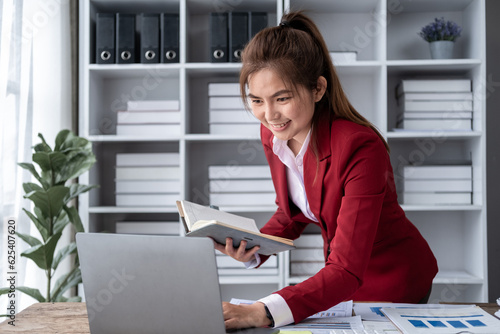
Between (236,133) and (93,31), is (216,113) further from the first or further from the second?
(93,31)

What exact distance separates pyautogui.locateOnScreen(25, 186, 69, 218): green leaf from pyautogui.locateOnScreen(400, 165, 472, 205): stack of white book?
1.69 m

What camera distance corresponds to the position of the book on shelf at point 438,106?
8.28ft

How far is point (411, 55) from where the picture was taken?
2834mm

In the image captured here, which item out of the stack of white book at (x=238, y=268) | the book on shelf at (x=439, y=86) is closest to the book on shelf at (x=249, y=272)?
the stack of white book at (x=238, y=268)

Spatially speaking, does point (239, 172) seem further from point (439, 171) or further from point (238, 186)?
point (439, 171)

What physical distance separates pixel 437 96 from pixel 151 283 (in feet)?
6.93

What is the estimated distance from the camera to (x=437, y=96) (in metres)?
2.54

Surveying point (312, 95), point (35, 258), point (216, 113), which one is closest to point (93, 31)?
point (216, 113)

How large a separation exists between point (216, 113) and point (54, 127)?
815 millimetres

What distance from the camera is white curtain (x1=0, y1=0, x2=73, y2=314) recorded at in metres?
1.99

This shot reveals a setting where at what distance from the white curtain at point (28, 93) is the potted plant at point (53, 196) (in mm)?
82

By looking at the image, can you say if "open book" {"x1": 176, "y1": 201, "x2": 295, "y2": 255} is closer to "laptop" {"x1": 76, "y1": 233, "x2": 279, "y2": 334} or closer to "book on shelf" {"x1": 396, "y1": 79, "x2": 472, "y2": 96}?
"laptop" {"x1": 76, "y1": 233, "x2": 279, "y2": 334}

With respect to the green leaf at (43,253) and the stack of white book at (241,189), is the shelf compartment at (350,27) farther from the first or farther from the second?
the green leaf at (43,253)

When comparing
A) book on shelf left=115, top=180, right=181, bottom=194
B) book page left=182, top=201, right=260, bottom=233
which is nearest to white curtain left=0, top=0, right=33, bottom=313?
book on shelf left=115, top=180, right=181, bottom=194
